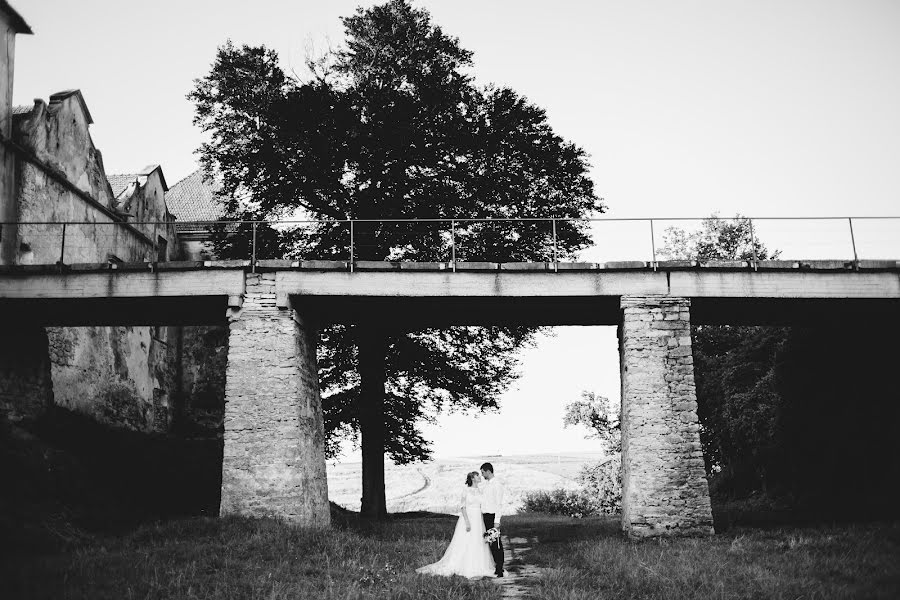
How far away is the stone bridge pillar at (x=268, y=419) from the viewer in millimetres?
14273

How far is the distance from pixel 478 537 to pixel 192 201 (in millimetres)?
28337

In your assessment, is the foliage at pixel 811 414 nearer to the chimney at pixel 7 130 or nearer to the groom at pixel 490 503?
the groom at pixel 490 503

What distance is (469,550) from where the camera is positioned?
11.4m

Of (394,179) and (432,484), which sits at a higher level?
(394,179)

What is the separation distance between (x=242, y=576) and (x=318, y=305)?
694 centimetres

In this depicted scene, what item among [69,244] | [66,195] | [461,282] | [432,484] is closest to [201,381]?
[69,244]

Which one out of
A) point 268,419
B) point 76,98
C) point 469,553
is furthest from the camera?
point 76,98

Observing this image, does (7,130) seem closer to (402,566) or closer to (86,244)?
(86,244)

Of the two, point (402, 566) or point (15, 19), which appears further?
point (15, 19)

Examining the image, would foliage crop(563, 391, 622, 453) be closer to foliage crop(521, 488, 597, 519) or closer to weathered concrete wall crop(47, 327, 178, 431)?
foliage crop(521, 488, 597, 519)

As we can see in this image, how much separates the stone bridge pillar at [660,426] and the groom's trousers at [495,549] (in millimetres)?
3920

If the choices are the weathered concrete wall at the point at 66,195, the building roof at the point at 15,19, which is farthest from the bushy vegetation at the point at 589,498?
the building roof at the point at 15,19

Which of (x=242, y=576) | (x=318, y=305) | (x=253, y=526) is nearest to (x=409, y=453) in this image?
(x=318, y=305)

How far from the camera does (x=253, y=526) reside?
524 inches
